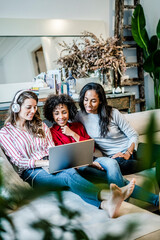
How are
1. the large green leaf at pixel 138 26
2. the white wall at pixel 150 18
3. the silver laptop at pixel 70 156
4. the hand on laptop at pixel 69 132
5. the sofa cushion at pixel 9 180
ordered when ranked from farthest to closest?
the white wall at pixel 150 18 → the large green leaf at pixel 138 26 → the hand on laptop at pixel 69 132 → the silver laptop at pixel 70 156 → the sofa cushion at pixel 9 180

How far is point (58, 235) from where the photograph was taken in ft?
0.79

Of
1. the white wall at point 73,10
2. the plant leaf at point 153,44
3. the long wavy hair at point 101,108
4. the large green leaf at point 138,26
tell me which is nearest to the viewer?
the long wavy hair at point 101,108

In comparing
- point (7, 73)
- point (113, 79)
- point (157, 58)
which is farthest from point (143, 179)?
point (157, 58)

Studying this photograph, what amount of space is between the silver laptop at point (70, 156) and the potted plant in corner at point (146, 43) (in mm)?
2538

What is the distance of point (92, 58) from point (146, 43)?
110cm

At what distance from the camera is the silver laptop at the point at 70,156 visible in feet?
5.63

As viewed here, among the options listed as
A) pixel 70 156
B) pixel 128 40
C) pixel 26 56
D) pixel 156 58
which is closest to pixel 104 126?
pixel 70 156

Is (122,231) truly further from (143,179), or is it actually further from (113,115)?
(113,115)

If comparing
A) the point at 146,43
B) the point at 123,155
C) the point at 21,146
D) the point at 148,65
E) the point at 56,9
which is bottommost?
the point at 123,155

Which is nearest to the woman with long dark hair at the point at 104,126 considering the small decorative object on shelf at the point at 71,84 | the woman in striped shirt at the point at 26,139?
the woman in striped shirt at the point at 26,139

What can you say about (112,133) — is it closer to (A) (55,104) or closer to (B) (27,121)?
(A) (55,104)

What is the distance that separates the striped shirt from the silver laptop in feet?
0.60

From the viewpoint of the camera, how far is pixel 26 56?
3553mm

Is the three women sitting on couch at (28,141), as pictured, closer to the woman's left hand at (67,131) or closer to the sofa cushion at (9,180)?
the woman's left hand at (67,131)
